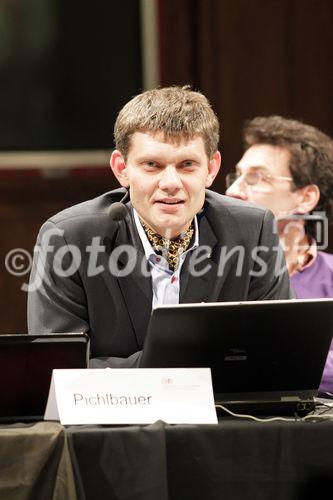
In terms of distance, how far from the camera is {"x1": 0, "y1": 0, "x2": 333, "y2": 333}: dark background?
14.2ft

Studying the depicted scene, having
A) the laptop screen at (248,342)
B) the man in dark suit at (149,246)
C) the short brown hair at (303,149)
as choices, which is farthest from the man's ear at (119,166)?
the short brown hair at (303,149)

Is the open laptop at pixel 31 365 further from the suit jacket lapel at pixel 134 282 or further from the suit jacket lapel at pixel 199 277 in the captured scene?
the suit jacket lapel at pixel 199 277

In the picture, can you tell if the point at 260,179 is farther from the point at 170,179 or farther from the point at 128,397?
the point at 128,397

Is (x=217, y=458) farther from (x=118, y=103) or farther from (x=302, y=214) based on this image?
(x=118, y=103)

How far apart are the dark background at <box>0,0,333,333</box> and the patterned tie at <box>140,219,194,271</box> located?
191 centimetres

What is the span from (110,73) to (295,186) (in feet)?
4.75

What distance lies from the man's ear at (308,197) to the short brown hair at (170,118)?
89cm

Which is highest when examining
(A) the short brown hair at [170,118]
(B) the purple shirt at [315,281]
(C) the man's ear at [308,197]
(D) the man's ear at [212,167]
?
(A) the short brown hair at [170,118]

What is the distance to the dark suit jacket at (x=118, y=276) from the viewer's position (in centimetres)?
242

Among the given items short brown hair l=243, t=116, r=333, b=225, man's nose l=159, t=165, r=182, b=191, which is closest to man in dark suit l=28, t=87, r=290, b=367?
man's nose l=159, t=165, r=182, b=191

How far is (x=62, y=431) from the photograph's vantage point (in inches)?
70.4

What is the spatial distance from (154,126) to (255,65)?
89.8 inches

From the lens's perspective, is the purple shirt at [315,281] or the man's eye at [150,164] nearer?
the man's eye at [150,164]

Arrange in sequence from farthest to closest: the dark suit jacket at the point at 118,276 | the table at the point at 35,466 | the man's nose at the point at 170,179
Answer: the dark suit jacket at the point at 118,276, the man's nose at the point at 170,179, the table at the point at 35,466
